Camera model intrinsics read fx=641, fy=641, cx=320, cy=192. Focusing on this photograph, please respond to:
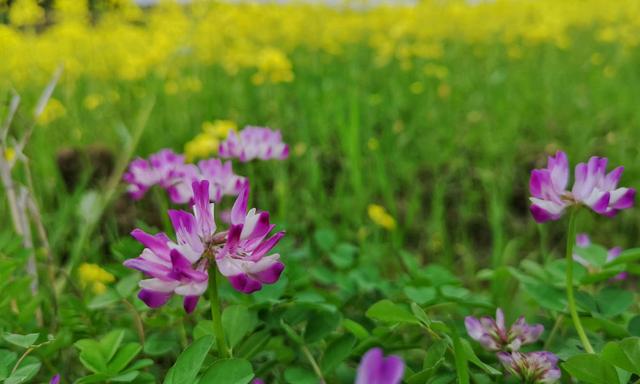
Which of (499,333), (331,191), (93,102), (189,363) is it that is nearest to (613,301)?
(499,333)

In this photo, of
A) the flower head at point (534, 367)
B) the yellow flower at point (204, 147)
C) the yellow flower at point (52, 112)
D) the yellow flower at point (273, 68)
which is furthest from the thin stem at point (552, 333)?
the yellow flower at point (52, 112)

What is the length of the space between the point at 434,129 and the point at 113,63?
242 centimetres

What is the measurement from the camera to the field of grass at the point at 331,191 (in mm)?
806

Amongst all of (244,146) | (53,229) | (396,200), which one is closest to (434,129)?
(396,200)

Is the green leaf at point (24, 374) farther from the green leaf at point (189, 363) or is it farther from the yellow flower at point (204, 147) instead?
the yellow flower at point (204, 147)

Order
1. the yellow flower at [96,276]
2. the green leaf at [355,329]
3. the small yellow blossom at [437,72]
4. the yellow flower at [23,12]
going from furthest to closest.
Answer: the small yellow blossom at [437,72]
the yellow flower at [23,12]
the yellow flower at [96,276]
the green leaf at [355,329]

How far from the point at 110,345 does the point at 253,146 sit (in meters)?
0.40

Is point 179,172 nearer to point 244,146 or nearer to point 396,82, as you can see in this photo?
point 244,146

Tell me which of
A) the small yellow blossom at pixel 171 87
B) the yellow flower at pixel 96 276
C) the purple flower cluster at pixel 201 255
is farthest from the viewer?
the small yellow blossom at pixel 171 87

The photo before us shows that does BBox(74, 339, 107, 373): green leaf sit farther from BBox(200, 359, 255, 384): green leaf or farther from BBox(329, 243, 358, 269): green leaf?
BBox(329, 243, 358, 269): green leaf

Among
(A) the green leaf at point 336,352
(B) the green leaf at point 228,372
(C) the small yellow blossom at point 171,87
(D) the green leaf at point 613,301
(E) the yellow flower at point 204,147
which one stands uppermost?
(B) the green leaf at point 228,372

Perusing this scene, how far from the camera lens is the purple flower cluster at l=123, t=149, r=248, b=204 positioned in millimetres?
875

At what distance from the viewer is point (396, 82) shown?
3.39m

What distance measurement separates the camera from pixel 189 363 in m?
0.59
